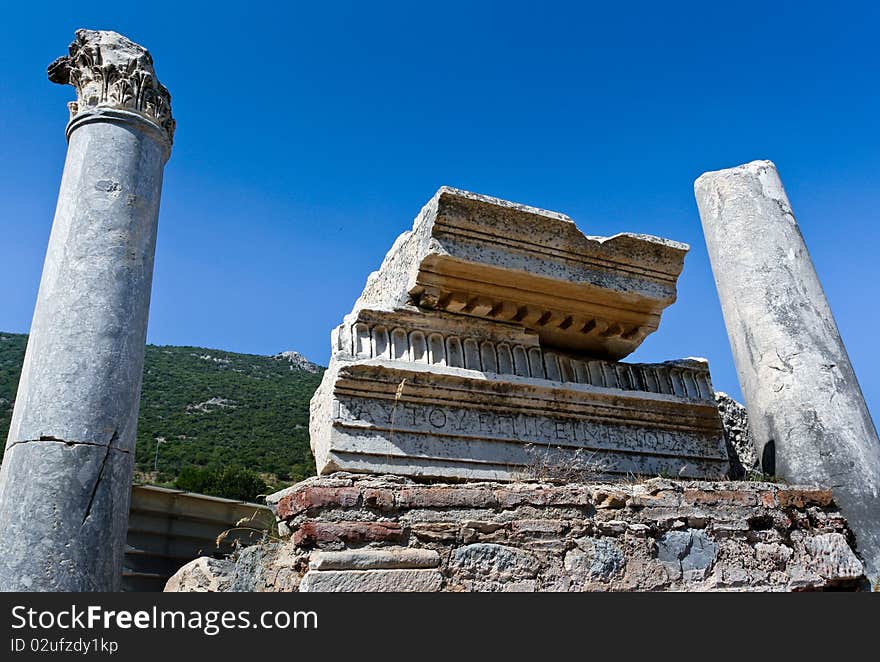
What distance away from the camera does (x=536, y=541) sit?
409 centimetres

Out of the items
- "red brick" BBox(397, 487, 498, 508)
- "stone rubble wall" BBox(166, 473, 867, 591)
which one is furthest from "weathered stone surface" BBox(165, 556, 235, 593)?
"red brick" BBox(397, 487, 498, 508)

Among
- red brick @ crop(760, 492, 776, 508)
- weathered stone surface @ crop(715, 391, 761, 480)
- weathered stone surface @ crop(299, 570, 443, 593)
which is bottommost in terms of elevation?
weathered stone surface @ crop(299, 570, 443, 593)

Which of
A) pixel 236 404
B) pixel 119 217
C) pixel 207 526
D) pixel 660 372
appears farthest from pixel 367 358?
pixel 236 404

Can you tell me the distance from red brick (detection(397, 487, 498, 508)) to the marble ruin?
0.61m

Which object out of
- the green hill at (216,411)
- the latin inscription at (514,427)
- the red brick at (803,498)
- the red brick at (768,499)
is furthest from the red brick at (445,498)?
the green hill at (216,411)

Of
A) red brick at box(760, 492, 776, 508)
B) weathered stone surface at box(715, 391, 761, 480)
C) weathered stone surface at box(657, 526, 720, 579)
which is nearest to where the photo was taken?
weathered stone surface at box(657, 526, 720, 579)

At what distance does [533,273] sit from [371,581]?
2.65 metres

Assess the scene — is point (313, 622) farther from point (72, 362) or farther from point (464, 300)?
point (464, 300)

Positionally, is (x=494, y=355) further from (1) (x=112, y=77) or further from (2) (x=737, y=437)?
(1) (x=112, y=77)

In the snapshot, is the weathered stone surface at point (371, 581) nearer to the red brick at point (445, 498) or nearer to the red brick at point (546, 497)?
the red brick at point (445, 498)

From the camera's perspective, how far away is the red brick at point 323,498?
12.6 ft

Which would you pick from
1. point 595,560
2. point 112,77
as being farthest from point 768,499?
point 112,77

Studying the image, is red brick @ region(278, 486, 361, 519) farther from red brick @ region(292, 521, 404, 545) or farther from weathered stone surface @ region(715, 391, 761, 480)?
weathered stone surface @ region(715, 391, 761, 480)

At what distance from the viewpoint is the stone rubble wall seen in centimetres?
376
